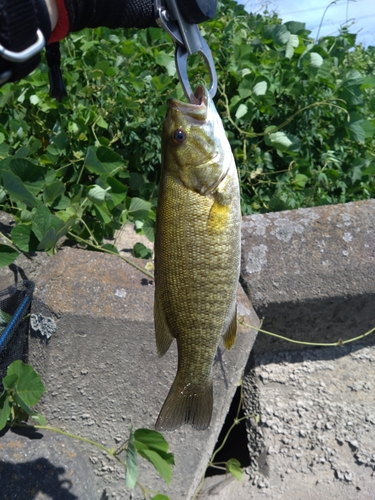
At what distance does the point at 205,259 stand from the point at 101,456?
1.09 metres

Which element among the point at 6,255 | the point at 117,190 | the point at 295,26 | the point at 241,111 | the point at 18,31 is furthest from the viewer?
the point at 295,26

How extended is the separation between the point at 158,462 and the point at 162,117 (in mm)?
1731

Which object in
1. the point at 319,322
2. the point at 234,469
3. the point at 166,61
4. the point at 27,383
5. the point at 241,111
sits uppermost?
the point at 166,61

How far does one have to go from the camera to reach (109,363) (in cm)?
204

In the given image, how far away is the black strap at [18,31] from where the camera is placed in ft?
3.50

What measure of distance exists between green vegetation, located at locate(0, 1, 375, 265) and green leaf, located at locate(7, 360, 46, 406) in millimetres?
767

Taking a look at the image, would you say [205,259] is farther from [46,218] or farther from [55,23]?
[46,218]

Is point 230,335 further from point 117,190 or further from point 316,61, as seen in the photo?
point 316,61

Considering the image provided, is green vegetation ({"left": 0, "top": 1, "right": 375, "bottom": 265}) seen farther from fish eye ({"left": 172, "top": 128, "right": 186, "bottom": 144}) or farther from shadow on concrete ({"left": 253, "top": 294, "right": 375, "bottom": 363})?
fish eye ({"left": 172, "top": 128, "right": 186, "bottom": 144})

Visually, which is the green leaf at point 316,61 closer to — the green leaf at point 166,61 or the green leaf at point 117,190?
the green leaf at point 166,61

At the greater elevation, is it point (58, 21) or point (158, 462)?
point (58, 21)

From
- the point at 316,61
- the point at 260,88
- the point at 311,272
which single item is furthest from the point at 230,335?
the point at 316,61

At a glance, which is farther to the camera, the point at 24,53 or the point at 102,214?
the point at 102,214

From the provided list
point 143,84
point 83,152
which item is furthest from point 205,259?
point 143,84
